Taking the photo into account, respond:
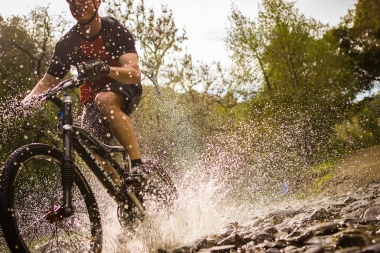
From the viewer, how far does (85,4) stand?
4.12 meters

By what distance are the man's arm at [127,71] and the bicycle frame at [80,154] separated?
399 millimetres

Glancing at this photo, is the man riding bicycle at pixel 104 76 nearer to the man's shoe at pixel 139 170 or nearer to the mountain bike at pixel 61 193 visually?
the man's shoe at pixel 139 170

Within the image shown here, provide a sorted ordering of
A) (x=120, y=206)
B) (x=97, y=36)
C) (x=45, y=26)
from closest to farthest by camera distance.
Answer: (x=120, y=206)
(x=97, y=36)
(x=45, y=26)

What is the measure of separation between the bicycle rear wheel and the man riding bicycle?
0.59m

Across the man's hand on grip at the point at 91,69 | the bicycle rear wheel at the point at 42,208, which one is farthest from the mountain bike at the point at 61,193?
the man's hand on grip at the point at 91,69

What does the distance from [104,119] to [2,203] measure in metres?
1.72

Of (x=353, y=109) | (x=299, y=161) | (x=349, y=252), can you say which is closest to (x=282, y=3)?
(x=353, y=109)

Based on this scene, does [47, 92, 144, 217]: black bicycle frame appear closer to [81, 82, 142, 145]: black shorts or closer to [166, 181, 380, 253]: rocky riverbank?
[81, 82, 142, 145]: black shorts

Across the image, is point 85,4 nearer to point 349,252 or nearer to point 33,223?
point 33,223

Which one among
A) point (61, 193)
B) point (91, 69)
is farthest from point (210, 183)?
point (91, 69)

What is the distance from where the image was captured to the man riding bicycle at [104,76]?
12.9 ft

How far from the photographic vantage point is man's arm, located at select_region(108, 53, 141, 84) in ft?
11.6

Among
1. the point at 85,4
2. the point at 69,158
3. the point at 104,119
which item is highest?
the point at 85,4

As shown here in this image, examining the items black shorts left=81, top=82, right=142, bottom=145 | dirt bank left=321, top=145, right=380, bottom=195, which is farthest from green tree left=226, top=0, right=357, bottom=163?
black shorts left=81, top=82, right=142, bottom=145
